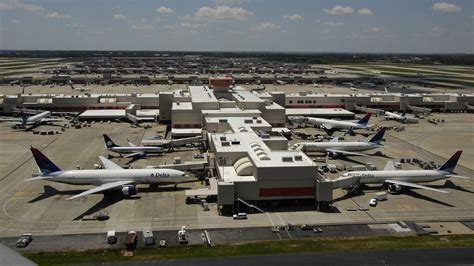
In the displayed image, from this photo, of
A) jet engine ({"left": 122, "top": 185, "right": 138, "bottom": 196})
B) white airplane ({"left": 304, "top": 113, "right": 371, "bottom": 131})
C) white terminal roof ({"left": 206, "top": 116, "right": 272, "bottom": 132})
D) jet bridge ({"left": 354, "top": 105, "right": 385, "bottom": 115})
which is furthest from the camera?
jet bridge ({"left": 354, "top": 105, "right": 385, "bottom": 115})

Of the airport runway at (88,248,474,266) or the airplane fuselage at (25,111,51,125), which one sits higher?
the airplane fuselage at (25,111,51,125)

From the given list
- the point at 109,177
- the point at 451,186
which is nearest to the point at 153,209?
the point at 109,177

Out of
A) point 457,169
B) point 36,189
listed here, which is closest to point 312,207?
point 457,169

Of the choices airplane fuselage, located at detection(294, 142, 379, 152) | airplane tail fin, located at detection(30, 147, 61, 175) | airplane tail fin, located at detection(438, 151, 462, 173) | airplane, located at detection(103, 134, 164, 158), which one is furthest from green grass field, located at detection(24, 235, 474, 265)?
airplane, located at detection(103, 134, 164, 158)

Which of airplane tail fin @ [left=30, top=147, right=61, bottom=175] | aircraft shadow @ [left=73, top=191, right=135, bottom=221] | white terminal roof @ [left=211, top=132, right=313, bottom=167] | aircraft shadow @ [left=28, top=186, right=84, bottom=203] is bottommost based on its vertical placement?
aircraft shadow @ [left=73, top=191, right=135, bottom=221]

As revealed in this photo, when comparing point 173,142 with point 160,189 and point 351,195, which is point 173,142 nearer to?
point 160,189

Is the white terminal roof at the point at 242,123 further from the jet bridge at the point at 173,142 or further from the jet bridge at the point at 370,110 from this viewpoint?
the jet bridge at the point at 370,110

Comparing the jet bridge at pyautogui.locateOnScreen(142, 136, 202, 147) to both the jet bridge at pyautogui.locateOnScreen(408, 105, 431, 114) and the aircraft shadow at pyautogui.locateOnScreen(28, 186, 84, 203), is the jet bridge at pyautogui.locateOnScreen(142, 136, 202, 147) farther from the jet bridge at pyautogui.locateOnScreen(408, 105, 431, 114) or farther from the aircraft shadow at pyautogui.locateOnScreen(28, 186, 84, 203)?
the jet bridge at pyautogui.locateOnScreen(408, 105, 431, 114)

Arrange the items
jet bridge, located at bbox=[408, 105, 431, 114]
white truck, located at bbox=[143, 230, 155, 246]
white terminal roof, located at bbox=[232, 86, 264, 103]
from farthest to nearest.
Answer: jet bridge, located at bbox=[408, 105, 431, 114] → white terminal roof, located at bbox=[232, 86, 264, 103] → white truck, located at bbox=[143, 230, 155, 246]
